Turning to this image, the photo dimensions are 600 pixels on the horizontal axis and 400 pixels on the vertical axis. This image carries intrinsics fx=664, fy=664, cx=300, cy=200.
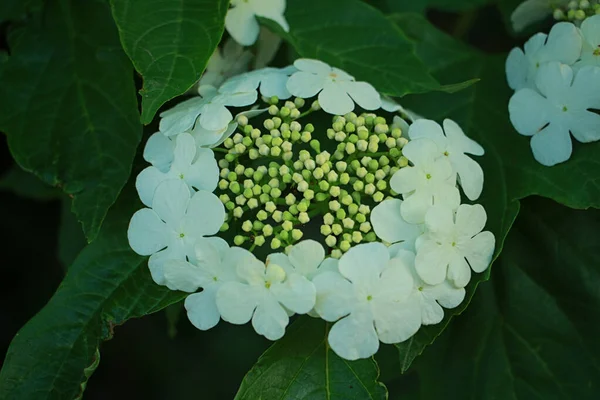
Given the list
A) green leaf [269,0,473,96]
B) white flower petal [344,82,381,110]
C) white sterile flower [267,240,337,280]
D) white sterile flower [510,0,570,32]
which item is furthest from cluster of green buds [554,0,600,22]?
white sterile flower [267,240,337,280]

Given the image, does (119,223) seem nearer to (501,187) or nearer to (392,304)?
(392,304)

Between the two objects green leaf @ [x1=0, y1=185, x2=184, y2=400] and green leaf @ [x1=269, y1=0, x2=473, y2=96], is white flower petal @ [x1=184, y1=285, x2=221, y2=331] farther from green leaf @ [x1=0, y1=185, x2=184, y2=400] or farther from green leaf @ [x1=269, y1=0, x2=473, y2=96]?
green leaf @ [x1=269, y1=0, x2=473, y2=96]

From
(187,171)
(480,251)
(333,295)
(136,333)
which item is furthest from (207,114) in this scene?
(136,333)

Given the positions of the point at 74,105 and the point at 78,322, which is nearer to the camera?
the point at 78,322

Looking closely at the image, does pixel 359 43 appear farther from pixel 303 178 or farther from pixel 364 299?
pixel 364 299

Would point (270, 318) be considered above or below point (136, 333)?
above

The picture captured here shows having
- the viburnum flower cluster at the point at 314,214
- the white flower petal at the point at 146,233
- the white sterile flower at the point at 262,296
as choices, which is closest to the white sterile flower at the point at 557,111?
the viburnum flower cluster at the point at 314,214

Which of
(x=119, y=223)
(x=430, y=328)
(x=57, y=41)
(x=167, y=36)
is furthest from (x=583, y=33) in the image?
(x=57, y=41)
